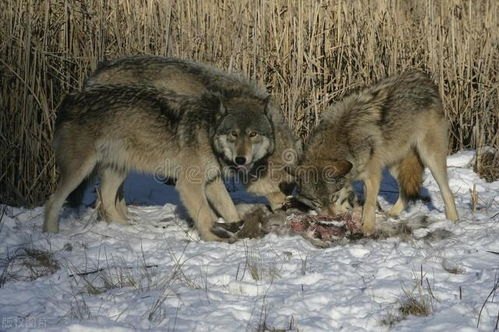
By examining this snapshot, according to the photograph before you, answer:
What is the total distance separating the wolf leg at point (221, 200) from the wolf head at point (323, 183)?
624 mm

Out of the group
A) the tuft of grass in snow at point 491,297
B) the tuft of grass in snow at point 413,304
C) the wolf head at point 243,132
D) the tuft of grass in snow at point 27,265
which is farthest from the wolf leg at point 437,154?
the tuft of grass in snow at point 27,265

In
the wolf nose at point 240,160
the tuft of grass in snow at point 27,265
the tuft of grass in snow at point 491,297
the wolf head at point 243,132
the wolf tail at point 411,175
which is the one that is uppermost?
the wolf head at point 243,132

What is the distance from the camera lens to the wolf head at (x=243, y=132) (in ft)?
19.7

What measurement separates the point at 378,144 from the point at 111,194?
251 centimetres

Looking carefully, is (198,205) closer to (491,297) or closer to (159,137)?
(159,137)

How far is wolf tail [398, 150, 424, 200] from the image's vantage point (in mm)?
6672

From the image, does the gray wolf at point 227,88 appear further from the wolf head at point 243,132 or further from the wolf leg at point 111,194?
the wolf leg at point 111,194

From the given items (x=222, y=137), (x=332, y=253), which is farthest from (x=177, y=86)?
(x=332, y=253)

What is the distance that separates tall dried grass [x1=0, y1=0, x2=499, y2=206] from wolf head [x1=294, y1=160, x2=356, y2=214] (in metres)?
1.76

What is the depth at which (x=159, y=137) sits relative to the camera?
20.6 feet

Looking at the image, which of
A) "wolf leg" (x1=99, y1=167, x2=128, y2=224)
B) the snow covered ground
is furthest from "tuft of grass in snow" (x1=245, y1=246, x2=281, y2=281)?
"wolf leg" (x1=99, y1=167, x2=128, y2=224)

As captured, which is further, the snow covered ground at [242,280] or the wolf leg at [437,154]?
the wolf leg at [437,154]

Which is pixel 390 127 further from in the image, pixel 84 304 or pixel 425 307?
pixel 84 304

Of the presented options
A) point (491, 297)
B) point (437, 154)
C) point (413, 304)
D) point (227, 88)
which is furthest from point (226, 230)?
point (491, 297)
